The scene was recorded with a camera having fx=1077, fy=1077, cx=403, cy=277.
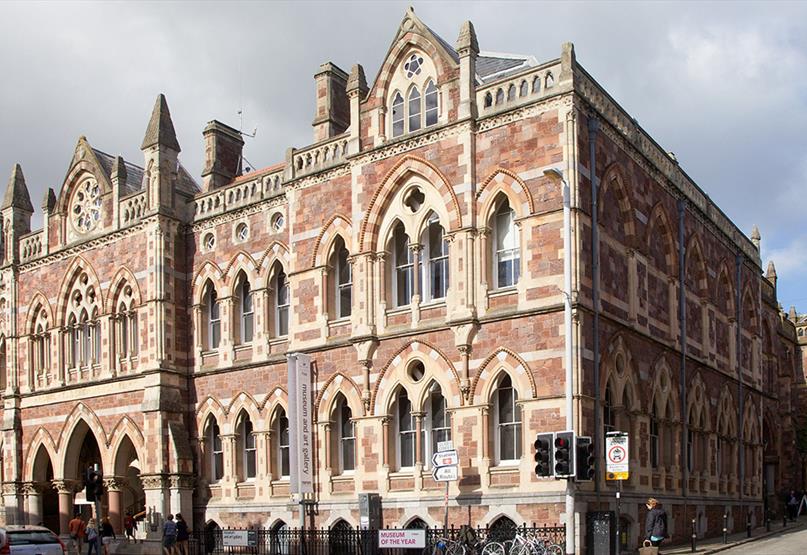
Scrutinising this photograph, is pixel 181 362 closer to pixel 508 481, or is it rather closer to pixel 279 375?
pixel 279 375

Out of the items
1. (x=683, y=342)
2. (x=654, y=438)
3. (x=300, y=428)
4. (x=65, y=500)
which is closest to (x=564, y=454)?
(x=654, y=438)

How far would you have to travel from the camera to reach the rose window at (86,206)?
39.0 meters

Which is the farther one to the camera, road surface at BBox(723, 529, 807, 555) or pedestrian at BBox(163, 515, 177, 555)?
pedestrian at BBox(163, 515, 177, 555)

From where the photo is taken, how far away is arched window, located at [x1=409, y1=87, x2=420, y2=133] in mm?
30062

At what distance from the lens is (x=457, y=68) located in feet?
94.6

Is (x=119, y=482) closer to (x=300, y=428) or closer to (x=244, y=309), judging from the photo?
(x=244, y=309)

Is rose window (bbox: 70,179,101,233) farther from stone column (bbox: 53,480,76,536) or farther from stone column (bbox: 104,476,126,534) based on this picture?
stone column (bbox: 104,476,126,534)

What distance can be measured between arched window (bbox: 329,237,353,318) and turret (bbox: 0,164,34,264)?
52.2 feet

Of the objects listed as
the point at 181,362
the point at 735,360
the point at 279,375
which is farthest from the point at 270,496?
the point at 735,360

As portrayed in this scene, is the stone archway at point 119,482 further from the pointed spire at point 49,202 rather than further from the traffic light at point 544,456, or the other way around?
the traffic light at point 544,456

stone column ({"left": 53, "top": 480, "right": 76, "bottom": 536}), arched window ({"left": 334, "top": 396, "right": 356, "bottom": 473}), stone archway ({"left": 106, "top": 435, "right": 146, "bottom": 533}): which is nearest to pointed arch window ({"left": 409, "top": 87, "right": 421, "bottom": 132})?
arched window ({"left": 334, "top": 396, "right": 356, "bottom": 473})

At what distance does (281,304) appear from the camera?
33938mm

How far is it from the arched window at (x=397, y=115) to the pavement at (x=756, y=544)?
44.0 feet

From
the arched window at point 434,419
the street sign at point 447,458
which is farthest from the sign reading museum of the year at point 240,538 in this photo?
the street sign at point 447,458
